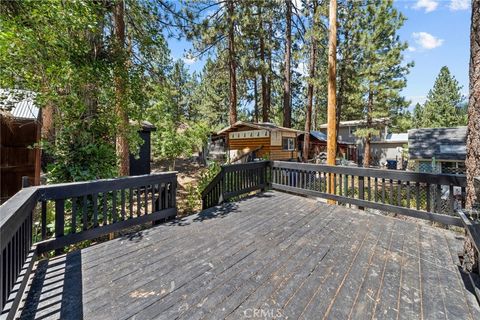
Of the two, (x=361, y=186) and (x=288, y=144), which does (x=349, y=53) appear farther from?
(x=361, y=186)

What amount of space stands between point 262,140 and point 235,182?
11.0 meters

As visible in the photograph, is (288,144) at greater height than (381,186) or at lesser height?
greater

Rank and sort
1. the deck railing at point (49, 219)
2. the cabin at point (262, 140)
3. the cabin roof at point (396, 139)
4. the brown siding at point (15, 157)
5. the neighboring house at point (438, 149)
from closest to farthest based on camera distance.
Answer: the deck railing at point (49, 219)
the brown siding at point (15, 157)
the neighboring house at point (438, 149)
the cabin at point (262, 140)
the cabin roof at point (396, 139)

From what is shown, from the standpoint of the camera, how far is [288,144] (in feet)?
59.5

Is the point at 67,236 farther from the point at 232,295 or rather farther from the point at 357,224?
the point at 357,224

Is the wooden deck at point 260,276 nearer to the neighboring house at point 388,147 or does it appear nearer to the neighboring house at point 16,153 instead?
the neighboring house at point 16,153

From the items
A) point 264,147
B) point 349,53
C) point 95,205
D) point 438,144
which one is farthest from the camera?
point 264,147

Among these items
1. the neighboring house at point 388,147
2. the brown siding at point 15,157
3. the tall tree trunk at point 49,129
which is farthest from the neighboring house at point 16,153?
the neighboring house at point 388,147

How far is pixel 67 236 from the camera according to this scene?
9.59 feet

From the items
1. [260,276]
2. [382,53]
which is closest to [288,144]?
[382,53]

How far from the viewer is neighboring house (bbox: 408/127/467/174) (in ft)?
39.8

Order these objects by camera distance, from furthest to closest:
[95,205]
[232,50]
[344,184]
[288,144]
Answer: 1. [288,144]
2. [232,50]
3. [344,184]
4. [95,205]

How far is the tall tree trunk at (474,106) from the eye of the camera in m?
2.36

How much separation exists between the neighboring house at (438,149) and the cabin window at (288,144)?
7.55 m
